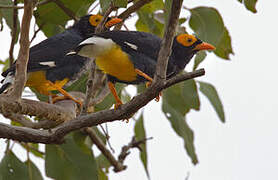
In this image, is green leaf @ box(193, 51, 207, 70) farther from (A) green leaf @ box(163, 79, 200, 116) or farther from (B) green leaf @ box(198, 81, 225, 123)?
(B) green leaf @ box(198, 81, 225, 123)

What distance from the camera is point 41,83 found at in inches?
134

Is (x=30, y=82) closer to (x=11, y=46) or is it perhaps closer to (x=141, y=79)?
(x=11, y=46)

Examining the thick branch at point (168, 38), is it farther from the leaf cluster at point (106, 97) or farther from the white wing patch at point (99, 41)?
the leaf cluster at point (106, 97)

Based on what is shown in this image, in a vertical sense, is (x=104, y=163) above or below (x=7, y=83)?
below

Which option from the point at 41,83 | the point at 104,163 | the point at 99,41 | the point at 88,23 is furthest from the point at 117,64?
the point at 104,163

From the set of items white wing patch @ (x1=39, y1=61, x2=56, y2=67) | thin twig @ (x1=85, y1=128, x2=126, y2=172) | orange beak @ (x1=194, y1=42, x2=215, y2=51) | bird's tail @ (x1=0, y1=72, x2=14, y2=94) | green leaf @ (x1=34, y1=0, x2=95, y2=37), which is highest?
green leaf @ (x1=34, y1=0, x2=95, y2=37)

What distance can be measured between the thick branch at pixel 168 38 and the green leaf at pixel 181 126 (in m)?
2.03

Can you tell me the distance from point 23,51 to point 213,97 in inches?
84.9

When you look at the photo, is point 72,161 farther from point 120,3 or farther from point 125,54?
point 120,3

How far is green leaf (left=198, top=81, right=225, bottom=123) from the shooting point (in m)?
3.88

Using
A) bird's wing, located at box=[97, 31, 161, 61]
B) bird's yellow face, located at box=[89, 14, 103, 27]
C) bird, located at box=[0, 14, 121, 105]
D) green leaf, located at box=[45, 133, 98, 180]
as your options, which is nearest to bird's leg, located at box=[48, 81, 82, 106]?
bird, located at box=[0, 14, 121, 105]

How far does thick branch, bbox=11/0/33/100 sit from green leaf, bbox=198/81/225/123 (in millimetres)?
2044

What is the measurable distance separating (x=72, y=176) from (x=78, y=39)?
1.04 m

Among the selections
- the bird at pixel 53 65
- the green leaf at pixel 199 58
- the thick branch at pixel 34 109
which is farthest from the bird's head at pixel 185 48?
the thick branch at pixel 34 109
